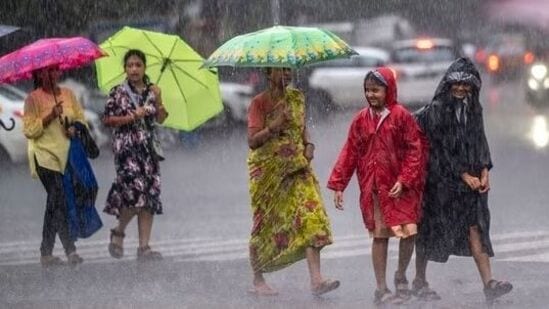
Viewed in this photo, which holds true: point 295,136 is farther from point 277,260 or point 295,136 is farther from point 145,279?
point 145,279

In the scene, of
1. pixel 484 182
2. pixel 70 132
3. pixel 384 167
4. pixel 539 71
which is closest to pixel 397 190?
pixel 384 167

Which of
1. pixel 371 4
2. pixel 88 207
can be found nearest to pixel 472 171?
pixel 88 207

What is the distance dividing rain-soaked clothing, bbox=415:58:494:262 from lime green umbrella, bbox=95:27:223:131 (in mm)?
2848

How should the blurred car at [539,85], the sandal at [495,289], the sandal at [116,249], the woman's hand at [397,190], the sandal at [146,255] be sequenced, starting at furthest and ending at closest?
the blurred car at [539,85]
the sandal at [116,249]
the sandal at [146,255]
the sandal at [495,289]
the woman's hand at [397,190]

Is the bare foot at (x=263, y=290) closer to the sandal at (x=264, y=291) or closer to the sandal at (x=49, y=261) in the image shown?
the sandal at (x=264, y=291)

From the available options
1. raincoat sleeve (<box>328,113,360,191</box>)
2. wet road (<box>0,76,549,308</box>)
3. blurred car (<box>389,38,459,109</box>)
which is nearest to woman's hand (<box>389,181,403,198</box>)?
raincoat sleeve (<box>328,113,360,191</box>)

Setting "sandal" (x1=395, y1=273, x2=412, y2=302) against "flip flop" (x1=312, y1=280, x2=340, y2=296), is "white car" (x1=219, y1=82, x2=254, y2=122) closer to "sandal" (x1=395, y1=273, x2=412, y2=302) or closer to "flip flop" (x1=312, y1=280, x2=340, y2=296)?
"flip flop" (x1=312, y1=280, x2=340, y2=296)

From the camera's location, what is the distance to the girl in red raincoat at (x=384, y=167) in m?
9.41

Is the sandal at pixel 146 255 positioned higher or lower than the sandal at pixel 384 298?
lower

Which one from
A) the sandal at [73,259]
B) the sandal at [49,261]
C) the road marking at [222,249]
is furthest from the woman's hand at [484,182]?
the sandal at [49,261]

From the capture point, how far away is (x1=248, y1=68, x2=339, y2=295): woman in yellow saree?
32.9 ft

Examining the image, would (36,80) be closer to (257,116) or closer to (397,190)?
(257,116)

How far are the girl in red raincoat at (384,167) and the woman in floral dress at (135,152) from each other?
2.57 meters

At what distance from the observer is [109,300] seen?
10156 mm
